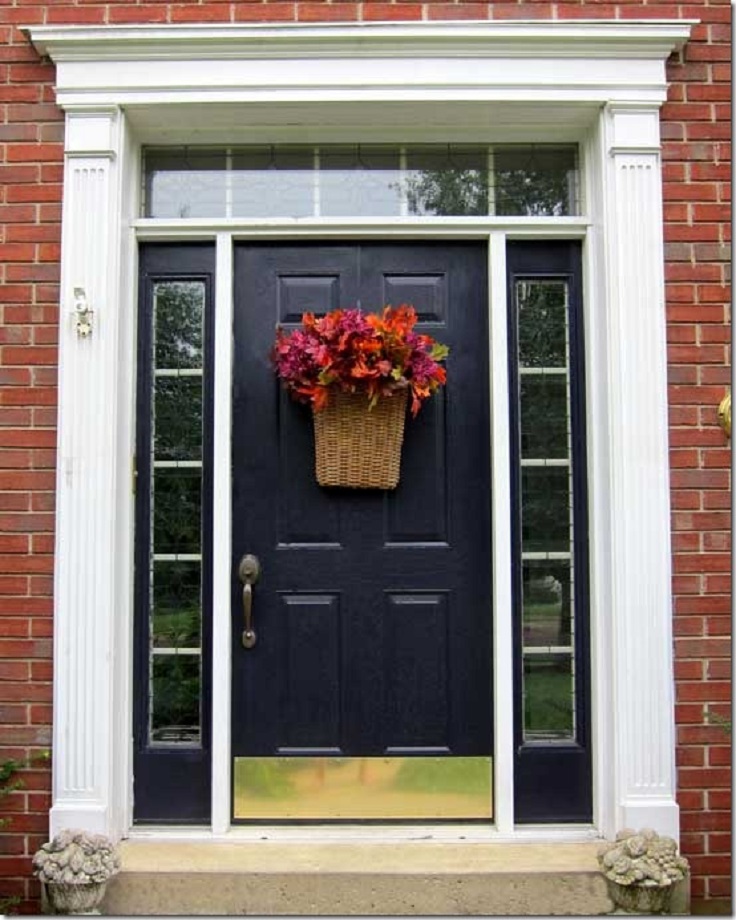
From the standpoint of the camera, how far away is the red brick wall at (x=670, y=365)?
3152 millimetres

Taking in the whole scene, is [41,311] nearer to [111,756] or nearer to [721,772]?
[111,756]

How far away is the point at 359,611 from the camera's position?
3.37 metres

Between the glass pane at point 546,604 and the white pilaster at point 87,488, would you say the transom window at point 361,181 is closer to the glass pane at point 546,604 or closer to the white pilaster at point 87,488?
the white pilaster at point 87,488

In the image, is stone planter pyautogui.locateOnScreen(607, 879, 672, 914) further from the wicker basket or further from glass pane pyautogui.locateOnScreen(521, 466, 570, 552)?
the wicker basket

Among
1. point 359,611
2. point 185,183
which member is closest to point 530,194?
point 185,183

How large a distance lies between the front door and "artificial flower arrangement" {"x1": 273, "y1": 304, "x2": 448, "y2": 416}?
7.4 inches

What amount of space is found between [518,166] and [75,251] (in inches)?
67.7

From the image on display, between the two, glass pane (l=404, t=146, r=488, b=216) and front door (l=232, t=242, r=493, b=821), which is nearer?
front door (l=232, t=242, r=493, b=821)

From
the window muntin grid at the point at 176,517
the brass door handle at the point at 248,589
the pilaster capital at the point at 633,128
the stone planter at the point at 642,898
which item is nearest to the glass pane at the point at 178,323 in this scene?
the window muntin grid at the point at 176,517

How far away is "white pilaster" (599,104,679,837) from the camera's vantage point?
3119 millimetres

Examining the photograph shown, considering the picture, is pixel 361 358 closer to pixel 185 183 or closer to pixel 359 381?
pixel 359 381

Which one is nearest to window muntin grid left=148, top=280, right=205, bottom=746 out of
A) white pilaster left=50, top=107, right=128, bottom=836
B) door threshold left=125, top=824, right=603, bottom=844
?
white pilaster left=50, top=107, right=128, bottom=836

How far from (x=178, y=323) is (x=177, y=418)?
37cm

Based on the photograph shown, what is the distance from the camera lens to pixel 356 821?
3.31m
